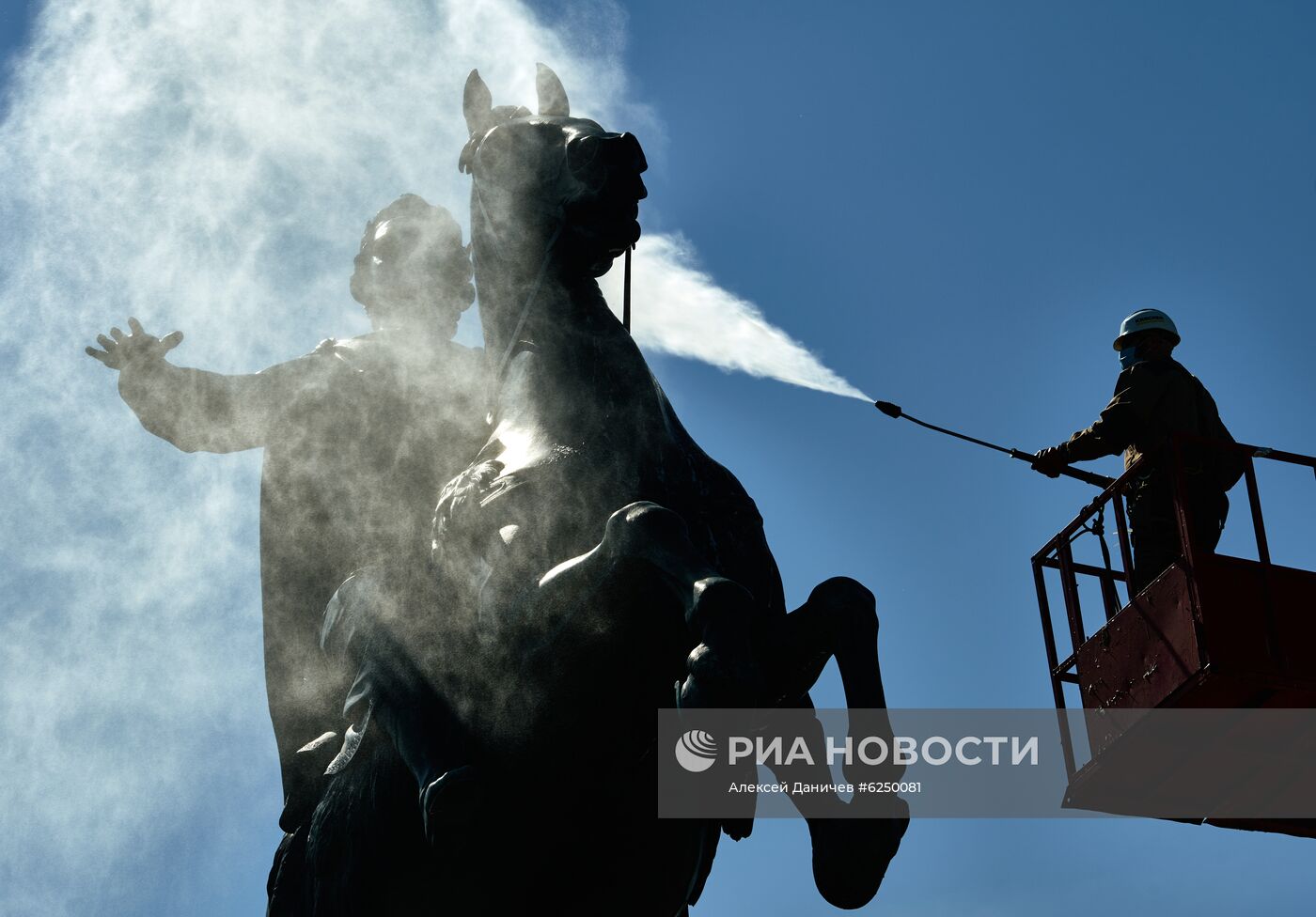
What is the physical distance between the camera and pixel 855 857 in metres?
6.00

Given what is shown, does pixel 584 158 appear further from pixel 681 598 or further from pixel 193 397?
pixel 193 397

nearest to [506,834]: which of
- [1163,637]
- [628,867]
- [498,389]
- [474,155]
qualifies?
[628,867]

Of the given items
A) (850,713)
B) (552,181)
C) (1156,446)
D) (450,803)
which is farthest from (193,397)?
(1156,446)

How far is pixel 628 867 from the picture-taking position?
6.89 metres

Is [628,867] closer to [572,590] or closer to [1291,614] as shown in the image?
[572,590]

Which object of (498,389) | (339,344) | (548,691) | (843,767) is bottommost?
(843,767)

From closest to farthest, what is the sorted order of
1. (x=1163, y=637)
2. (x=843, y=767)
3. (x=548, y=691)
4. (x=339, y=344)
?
(x=843, y=767) < (x=548, y=691) < (x=339, y=344) < (x=1163, y=637)

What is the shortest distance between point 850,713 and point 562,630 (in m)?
0.98

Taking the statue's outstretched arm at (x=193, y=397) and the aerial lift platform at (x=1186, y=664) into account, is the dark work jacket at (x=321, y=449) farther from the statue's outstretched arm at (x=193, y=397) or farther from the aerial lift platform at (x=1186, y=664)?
the aerial lift platform at (x=1186, y=664)

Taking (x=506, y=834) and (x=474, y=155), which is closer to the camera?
(x=506, y=834)

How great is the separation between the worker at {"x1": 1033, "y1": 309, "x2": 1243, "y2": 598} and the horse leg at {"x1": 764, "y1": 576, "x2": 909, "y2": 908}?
6825 mm

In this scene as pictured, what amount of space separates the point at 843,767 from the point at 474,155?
308 centimetres

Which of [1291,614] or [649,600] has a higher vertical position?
[1291,614]

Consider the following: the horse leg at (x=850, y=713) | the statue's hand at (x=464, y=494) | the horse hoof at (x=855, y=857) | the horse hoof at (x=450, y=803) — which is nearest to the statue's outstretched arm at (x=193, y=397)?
the statue's hand at (x=464, y=494)
